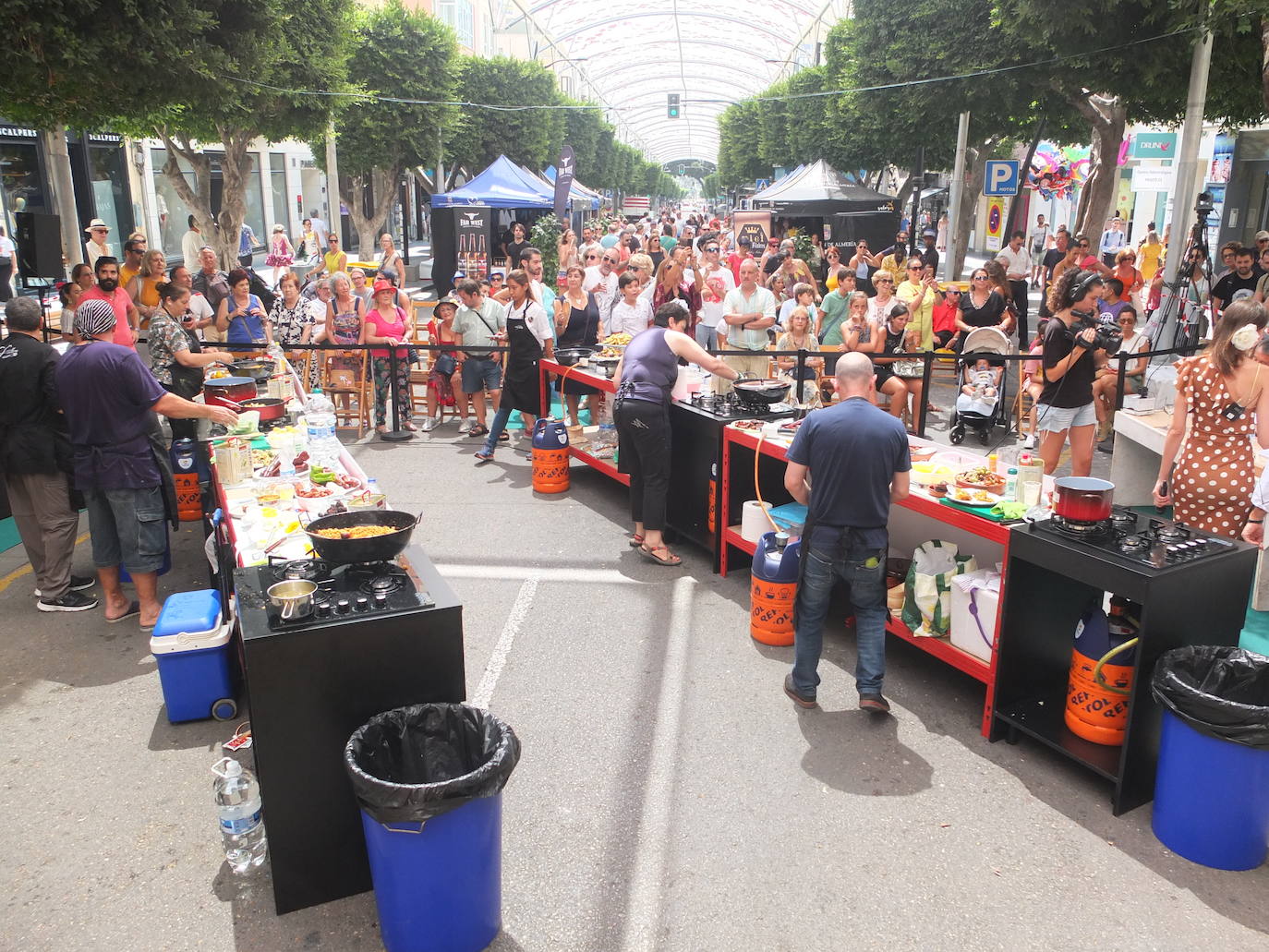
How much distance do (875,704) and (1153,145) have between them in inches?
887

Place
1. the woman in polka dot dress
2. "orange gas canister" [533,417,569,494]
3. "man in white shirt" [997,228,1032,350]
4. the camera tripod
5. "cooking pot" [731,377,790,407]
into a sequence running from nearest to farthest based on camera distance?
1. the woman in polka dot dress
2. "cooking pot" [731,377,790,407]
3. "orange gas canister" [533,417,569,494]
4. the camera tripod
5. "man in white shirt" [997,228,1032,350]

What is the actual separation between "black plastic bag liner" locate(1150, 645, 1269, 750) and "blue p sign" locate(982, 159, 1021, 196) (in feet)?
65.3

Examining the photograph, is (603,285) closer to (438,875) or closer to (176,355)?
(176,355)

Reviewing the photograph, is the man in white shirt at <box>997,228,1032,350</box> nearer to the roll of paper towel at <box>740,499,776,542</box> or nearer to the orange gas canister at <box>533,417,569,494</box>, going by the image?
the orange gas canister at <box>533,417,569,494</box>

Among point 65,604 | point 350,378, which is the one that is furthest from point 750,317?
point 65,604

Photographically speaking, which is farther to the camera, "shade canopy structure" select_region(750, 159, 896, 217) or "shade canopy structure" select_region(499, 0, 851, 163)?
"shade canopy structure" select_region(499, 0, 851, 163)

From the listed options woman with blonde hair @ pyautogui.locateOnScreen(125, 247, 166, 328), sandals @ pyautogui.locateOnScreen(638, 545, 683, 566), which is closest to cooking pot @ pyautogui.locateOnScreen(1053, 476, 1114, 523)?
sandals @ pyautogui.locateOnScreen(638, 545, 683, 566)

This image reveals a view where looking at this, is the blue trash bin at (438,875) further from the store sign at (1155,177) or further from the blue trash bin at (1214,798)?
the store sign at (1155,177)

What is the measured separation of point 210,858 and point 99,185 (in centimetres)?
2617

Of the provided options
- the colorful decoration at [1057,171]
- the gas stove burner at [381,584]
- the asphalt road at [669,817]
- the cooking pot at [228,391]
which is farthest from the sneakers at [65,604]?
the colorful decoration at [1057,171]

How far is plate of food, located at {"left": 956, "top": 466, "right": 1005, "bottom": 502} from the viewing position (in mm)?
5410

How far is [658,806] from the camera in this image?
4.37 m

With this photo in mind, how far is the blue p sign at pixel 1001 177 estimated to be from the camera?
21891 millimetres

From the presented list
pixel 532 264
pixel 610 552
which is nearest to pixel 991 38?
pixel 532 264
